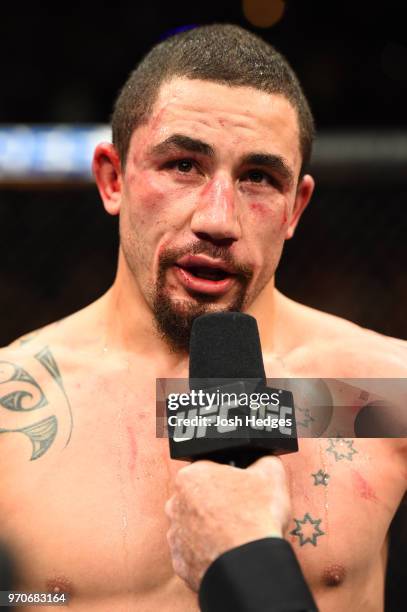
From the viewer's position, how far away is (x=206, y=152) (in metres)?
1.77

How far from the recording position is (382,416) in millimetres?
1942

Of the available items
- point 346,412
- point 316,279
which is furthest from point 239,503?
point 316,279

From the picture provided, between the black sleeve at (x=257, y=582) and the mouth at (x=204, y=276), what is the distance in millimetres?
750

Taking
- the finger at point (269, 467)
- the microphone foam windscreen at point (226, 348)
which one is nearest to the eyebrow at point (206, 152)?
the microphone foam windscreen at point (226, 348)

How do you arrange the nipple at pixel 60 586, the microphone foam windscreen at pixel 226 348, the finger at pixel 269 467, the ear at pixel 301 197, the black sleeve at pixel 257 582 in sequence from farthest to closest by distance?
1. the ear at pixel 301 197
2. the nipple at pixel 60 586
3. the microphone foam windscreen at pixel 226 348
4. the finger at pixel 269 467
5. the black sleeve at pixel 257 582

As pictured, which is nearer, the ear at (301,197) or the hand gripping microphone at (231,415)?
the hand gripping microphone at (231,415)

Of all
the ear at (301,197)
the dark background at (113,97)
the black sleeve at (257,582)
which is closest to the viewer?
the black sleeve at (257,582)

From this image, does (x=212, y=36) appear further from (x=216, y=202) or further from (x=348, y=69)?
(x=348, y=69)

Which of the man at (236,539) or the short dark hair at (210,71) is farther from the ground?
the short dark hair at (210,71)

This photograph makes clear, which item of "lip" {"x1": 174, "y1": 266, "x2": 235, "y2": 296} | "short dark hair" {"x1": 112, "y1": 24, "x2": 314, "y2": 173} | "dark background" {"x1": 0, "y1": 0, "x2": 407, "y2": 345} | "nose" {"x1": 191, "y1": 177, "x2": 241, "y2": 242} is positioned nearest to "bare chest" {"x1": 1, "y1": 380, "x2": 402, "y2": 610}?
"lip" {"x1": 174, "y1": 266, "x2": 235, "y2": 296}

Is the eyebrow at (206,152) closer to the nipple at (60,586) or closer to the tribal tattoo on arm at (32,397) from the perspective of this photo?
the tribal tattoo on arm at (32,397)

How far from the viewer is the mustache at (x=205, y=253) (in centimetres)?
173

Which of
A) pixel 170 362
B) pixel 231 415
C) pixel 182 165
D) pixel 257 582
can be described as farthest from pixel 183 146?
pixel 257 582

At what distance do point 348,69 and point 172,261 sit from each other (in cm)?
323
